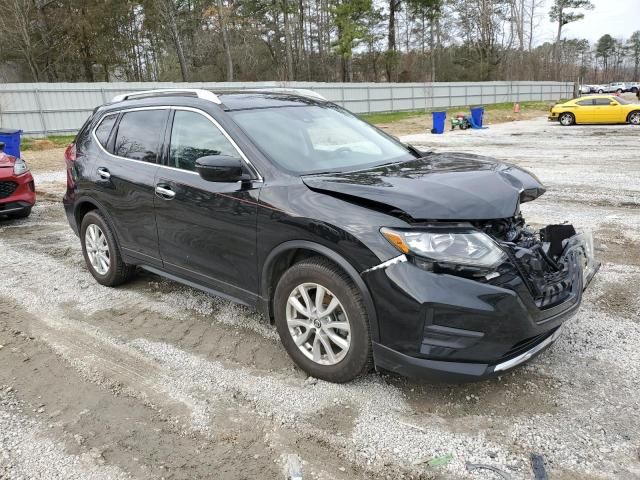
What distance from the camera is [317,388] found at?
325 cm

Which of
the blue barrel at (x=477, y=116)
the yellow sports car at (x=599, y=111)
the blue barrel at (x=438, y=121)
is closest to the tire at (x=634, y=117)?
the yellow sports car at (x=599, y=111)

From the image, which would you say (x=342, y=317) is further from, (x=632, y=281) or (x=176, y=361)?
(x=632, y=281)

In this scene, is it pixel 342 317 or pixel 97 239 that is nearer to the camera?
pixel 342 317

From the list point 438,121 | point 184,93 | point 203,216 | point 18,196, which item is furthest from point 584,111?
point 203,216

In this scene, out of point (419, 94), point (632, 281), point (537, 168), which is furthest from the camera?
point (419, 94)

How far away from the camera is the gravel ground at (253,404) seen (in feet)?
8.61

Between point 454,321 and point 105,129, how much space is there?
3.82 meters

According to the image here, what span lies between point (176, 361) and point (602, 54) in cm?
11659

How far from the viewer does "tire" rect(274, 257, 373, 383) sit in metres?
2.98

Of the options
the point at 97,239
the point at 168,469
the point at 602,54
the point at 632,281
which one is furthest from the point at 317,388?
the point at 602,54

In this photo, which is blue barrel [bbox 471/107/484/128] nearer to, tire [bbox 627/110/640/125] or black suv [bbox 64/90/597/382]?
tire [bbox 627/110/640/125]

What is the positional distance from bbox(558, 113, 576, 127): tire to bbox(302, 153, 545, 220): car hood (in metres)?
25.4

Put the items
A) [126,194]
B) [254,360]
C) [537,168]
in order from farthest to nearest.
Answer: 1. [537,168]
2. [126,194]
3. [254,360]

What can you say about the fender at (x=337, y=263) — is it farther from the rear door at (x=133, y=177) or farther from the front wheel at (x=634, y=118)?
the front wheel at (x=634, y=118)
